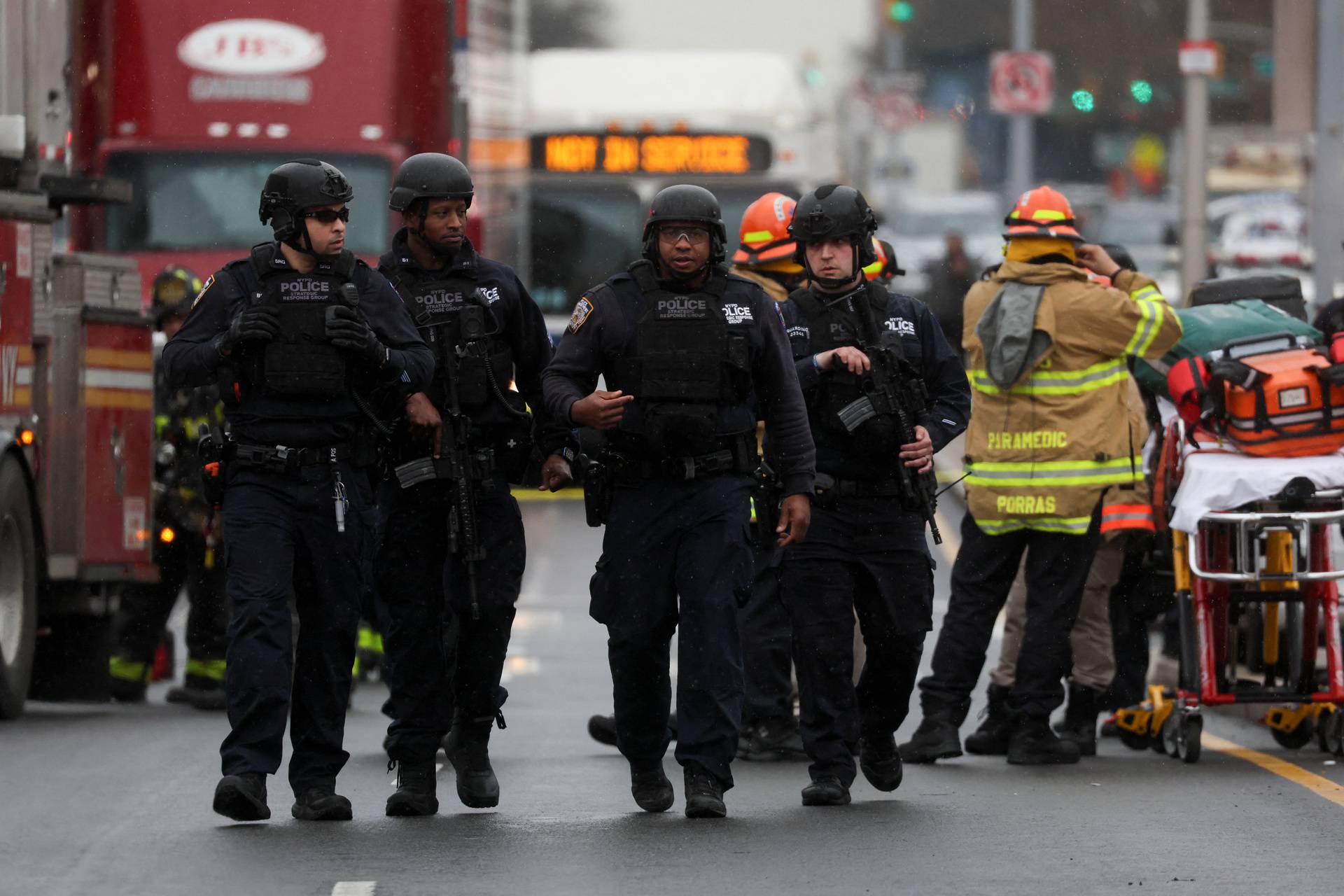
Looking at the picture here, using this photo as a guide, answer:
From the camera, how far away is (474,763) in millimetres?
8703

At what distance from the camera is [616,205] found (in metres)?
24.5

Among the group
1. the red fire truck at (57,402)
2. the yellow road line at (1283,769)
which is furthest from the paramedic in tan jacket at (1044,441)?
the red fire truck at (57,402)

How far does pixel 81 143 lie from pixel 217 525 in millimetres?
7129

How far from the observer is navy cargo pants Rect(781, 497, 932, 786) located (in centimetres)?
897

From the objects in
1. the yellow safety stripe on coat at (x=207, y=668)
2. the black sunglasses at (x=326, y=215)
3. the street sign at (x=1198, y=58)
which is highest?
the street sign at (x=1198, y=58)

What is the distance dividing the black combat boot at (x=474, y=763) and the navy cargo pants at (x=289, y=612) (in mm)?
427

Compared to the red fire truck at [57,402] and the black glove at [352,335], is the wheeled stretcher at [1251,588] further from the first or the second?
the red fire truck at [57,402]

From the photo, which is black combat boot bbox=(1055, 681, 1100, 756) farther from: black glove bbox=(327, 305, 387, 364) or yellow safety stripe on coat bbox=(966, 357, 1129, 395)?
black glove bbox=(327, 305, 387, 364)

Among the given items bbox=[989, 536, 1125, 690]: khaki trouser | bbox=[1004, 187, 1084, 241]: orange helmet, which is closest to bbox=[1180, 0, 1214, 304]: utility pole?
bbox=[989, 536, 1125, 690]: khaki trouser

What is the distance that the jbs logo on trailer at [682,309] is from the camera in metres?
8.44

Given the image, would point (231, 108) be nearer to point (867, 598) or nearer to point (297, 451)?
point (867, 598)

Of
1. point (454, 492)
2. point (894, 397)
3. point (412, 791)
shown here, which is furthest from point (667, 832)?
point (894, 397)

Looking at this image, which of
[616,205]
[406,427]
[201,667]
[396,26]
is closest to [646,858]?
[406,427]

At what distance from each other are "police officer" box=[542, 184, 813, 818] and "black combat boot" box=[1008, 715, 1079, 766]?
202cm
